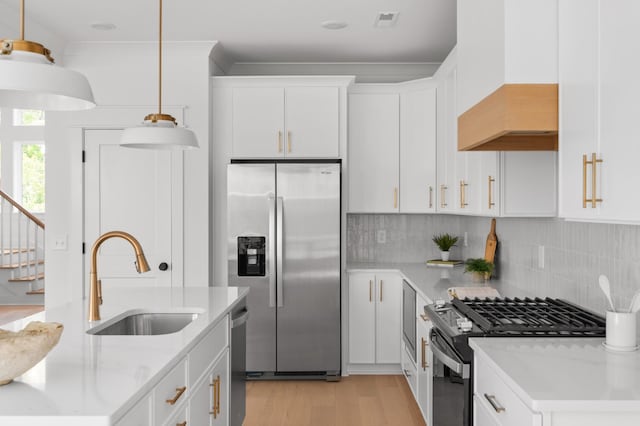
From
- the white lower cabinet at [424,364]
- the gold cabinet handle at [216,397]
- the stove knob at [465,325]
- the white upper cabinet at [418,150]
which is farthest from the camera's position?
the white upper cabinet at [418,150]

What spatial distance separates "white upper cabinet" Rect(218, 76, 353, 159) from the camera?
4.61 meters

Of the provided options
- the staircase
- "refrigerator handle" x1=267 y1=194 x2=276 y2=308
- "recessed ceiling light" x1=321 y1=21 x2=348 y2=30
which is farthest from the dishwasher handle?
the staircase

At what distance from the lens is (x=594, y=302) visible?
2.54 metres

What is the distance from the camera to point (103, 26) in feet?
13.5

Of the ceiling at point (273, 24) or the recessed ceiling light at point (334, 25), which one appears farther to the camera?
the recessed ceiling light at point (334, 25)

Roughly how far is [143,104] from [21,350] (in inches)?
135

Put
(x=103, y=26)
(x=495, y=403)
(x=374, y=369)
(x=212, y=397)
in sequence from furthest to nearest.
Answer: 1. (x=374, y=369)
2. (x=103, y=26)
3. (x=212, y=397)
4. (x=495, y=403)

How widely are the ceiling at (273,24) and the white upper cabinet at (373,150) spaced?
0.43 metres

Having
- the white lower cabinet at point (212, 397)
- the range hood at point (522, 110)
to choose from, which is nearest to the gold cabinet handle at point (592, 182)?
the range hood at point (522, 110)

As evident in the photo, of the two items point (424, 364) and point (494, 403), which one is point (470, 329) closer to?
point (494, 403)

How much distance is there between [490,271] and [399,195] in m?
1.24

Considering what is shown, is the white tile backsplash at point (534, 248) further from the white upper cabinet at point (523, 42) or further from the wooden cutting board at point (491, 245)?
the white upper cabinet at point (523, 42)

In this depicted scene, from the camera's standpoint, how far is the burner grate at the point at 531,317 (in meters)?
2.19

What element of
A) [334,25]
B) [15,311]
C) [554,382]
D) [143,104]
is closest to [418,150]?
[334,25]
